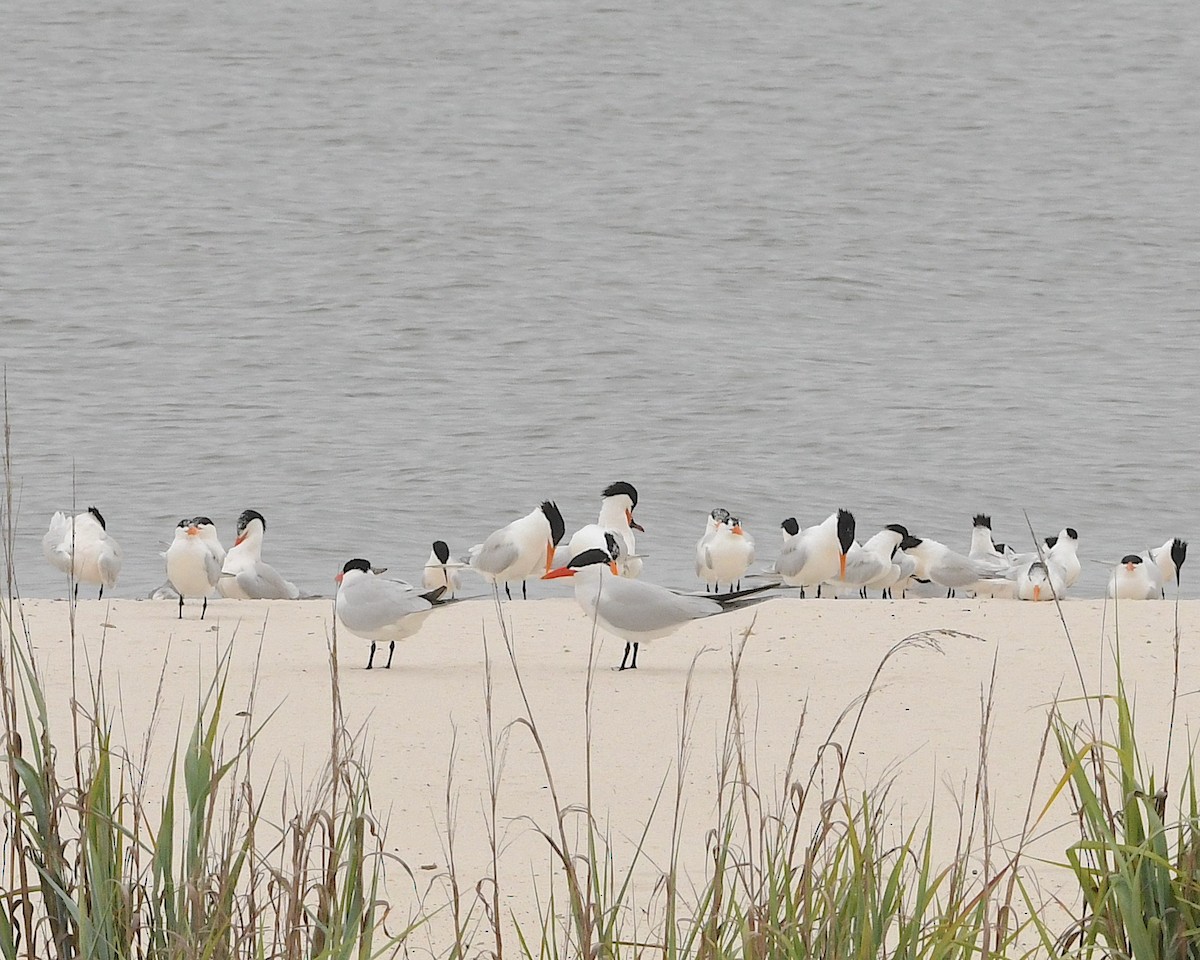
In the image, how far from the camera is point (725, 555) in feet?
39.5

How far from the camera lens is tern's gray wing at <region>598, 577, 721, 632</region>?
23.5ft

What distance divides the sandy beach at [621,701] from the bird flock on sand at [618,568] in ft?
0.72

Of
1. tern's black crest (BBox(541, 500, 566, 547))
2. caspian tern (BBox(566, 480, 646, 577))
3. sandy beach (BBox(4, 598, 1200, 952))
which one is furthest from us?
caspian tern (BBox(566, 480, 646, 577))

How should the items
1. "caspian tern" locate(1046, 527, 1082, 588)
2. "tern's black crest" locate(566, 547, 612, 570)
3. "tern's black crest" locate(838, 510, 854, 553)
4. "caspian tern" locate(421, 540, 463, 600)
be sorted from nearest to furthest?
"tern's black crest" locate(566, 547, 612, 570), "caspian tern" locate(421, 540, 463, 600), "tern's black crest" locate(838, 510, 854, 553), "caspian tern" locate(1046, 527, 1082, 588)

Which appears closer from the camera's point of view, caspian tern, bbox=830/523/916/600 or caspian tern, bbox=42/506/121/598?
caspian tern, bbox=42/506/121/598

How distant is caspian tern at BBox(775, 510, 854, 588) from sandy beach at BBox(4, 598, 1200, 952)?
2721 millimetres

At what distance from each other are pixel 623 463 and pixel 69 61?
102 ft

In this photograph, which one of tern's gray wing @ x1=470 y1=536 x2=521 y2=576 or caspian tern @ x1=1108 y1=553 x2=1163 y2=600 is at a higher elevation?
caspian tern @ x1=1108 y1=553 x2=1163 y2=600

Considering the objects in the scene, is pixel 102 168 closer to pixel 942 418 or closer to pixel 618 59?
pixel 618 59

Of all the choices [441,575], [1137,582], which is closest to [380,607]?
[441,575]

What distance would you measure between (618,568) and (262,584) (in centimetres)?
205

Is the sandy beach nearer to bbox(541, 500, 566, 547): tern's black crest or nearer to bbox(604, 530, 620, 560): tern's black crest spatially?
bbox(604, 530, 620, 560): tern's black crest

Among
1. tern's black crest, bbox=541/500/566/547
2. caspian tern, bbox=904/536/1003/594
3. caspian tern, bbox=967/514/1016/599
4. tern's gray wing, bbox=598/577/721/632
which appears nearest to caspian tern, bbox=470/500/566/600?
tern's black crest, bbox=541/500/566/547

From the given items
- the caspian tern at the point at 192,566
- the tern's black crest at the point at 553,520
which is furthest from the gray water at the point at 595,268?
the tern's black crest at the point at 553,520
